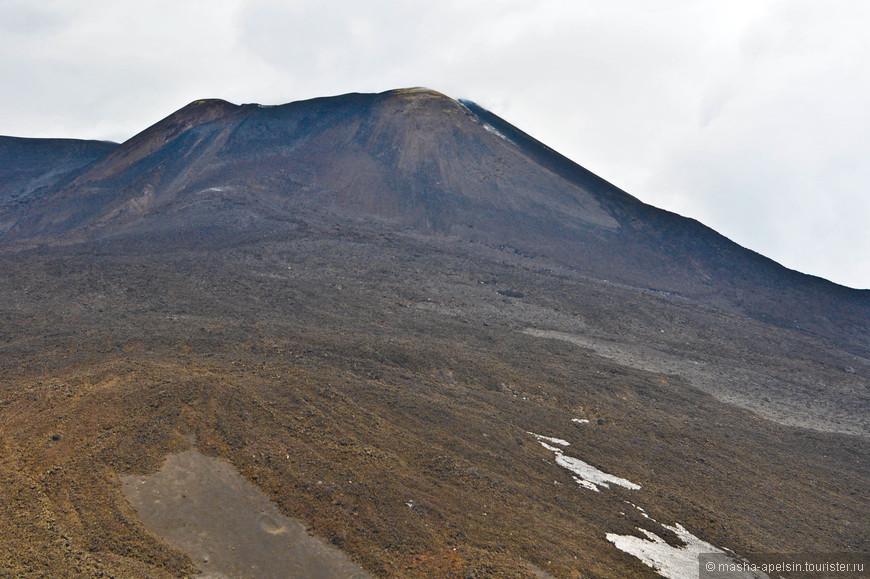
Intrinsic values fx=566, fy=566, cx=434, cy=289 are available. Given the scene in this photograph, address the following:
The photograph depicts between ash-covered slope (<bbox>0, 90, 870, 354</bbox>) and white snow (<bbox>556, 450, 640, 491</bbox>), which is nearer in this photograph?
white snow (<bbox>556, 450, 640, 491</bbox>)

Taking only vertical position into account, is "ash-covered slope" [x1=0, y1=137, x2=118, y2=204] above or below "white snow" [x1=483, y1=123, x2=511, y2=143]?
below

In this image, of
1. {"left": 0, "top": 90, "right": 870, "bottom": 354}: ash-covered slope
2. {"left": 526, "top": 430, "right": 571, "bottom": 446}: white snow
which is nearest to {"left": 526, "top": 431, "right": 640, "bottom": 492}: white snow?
{"left": 526, "top": 430, "right": 571, "bottom": 446}: white snow

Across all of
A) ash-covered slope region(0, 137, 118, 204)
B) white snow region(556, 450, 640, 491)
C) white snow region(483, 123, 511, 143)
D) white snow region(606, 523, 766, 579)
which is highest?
white snow region(483, 123, 511, 143)

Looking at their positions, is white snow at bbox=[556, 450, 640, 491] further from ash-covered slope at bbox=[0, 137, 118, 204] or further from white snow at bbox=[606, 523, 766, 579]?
ash-covered slope at bbox=[0, 137, 118, 204]

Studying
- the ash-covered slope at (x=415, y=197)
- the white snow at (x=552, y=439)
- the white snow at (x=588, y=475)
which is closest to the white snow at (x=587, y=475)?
the white snow at (x=588, y=475)

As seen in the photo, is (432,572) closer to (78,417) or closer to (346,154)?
(78,417)

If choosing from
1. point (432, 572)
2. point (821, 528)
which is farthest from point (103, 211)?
point (821, 528)
